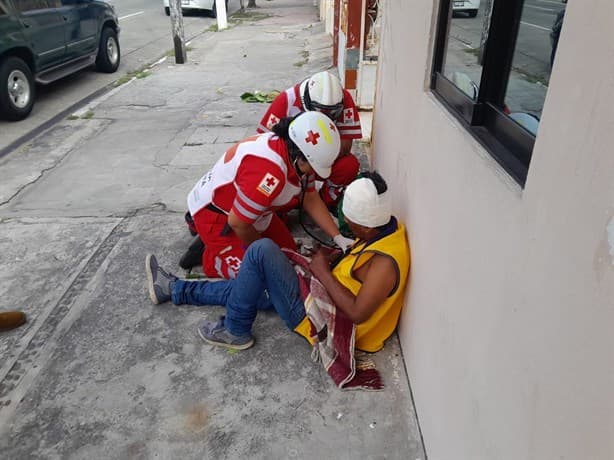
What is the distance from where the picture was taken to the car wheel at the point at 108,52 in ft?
28.6

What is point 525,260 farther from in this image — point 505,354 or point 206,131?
point 206,131

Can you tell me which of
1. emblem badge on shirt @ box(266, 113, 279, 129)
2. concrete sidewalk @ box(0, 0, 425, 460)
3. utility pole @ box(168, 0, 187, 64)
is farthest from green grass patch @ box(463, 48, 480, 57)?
utility pole @ box(168, 0, 187, 64)

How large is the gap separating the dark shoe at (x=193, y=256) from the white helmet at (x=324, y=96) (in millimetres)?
1217

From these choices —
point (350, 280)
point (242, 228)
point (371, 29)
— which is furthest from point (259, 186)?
point (371, 29)

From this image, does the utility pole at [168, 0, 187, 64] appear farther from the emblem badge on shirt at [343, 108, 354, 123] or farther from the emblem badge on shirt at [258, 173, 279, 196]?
the emblem badge on shirt at [258, 173, 279, 196]

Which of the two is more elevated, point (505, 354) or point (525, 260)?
point (525, 260)

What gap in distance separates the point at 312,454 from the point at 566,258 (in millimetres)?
1467

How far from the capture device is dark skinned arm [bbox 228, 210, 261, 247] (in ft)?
8.51

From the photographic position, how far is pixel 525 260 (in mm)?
1132

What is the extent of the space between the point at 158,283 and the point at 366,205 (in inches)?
56.4

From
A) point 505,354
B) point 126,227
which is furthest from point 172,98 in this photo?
point 505,354

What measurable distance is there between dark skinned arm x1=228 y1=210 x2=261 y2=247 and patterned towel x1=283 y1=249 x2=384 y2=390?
1.50 ft

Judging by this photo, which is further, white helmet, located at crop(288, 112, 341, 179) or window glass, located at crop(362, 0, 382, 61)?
window glass, located at crop(362, 0, 382, 61)

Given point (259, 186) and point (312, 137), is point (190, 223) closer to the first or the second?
point (259, 186)
